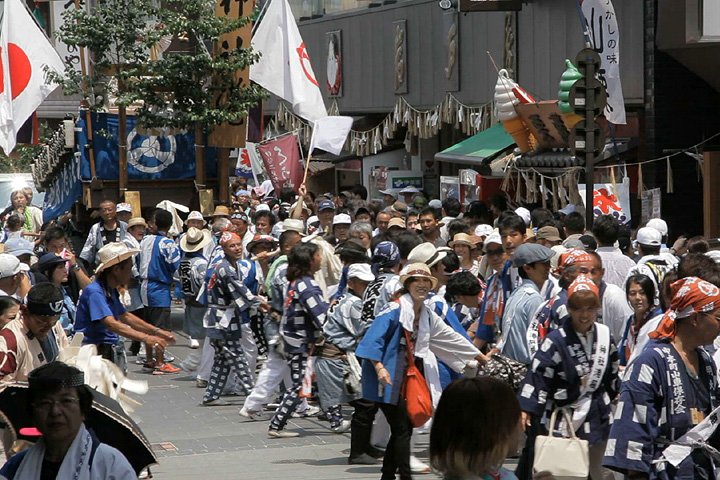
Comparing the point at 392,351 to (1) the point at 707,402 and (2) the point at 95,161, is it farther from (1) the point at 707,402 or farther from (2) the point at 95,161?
(2) the point at 95,161

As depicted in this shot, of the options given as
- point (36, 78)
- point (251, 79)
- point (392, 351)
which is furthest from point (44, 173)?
point (392, 351)

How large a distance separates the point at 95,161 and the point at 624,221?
8.49m

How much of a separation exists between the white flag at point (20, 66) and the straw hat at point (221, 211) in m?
3.62

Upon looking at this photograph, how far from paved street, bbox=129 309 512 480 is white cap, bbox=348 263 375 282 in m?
1.48

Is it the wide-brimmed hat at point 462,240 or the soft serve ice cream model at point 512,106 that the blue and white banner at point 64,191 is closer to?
the soft serve ice cream model at point 512,106

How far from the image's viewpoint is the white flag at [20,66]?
60.8 ft

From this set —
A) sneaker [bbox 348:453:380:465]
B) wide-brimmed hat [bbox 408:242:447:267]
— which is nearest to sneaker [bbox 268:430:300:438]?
sneaker [bbox 348:453:380:465]

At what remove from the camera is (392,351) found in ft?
26.6

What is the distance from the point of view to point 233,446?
10086mm

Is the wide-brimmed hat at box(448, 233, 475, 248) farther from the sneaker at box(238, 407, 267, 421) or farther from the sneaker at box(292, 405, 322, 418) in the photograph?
the sneaker at box(238, 407, 267, 421)

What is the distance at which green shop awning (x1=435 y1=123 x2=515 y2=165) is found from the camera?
1956cm

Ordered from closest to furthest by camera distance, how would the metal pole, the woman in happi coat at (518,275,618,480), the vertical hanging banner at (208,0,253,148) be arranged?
the woman in happi coat at (518,275,618,480) < the metal pole < the vertical hanging banner at (208,0,253,148)

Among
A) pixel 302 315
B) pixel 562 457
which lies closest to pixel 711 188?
pixel 302 315

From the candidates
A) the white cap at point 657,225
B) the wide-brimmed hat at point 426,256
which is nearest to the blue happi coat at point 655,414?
the wide-brimmed hat at point 426,256
